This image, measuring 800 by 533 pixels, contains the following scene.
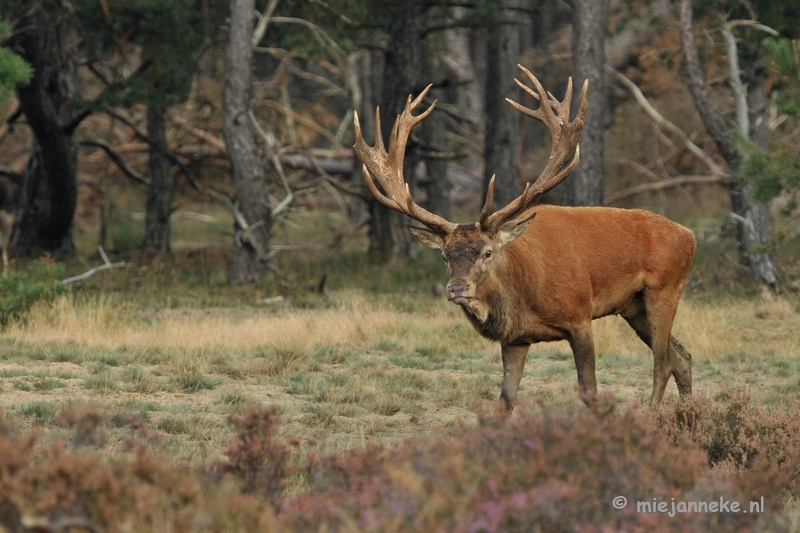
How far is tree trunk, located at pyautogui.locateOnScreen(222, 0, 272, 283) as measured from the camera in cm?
1543

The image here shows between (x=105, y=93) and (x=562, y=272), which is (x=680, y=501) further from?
(x=105, y=93)

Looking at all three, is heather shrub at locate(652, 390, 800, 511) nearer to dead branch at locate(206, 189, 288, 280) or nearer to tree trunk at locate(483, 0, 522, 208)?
dead branch at locate(206, 189, 288, 280)

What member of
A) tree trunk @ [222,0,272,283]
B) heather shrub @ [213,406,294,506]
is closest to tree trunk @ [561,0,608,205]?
tree trunk @ [222,0,272,283]

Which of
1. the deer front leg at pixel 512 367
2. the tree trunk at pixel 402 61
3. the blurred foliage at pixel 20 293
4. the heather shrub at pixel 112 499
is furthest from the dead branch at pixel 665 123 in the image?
the heather shrub at pixel 112 499

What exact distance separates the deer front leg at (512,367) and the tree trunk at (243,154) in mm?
8493

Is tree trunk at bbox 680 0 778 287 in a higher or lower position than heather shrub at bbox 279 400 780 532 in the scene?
higher

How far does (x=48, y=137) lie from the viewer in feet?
55.7

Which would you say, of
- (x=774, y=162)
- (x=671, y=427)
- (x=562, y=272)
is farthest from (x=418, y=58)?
(x=671, y=427)

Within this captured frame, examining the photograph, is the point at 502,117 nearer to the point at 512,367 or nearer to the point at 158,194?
the point at 158,194

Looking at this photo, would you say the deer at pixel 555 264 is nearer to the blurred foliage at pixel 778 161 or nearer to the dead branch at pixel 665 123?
the blurred foliage at pixel 778 161

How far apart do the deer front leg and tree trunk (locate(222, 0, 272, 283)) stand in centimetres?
849

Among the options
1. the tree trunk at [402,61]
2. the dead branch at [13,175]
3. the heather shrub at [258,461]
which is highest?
the tree trunk at [402,61]

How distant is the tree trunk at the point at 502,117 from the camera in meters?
19.0

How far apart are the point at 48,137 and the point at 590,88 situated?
892 centimetres
